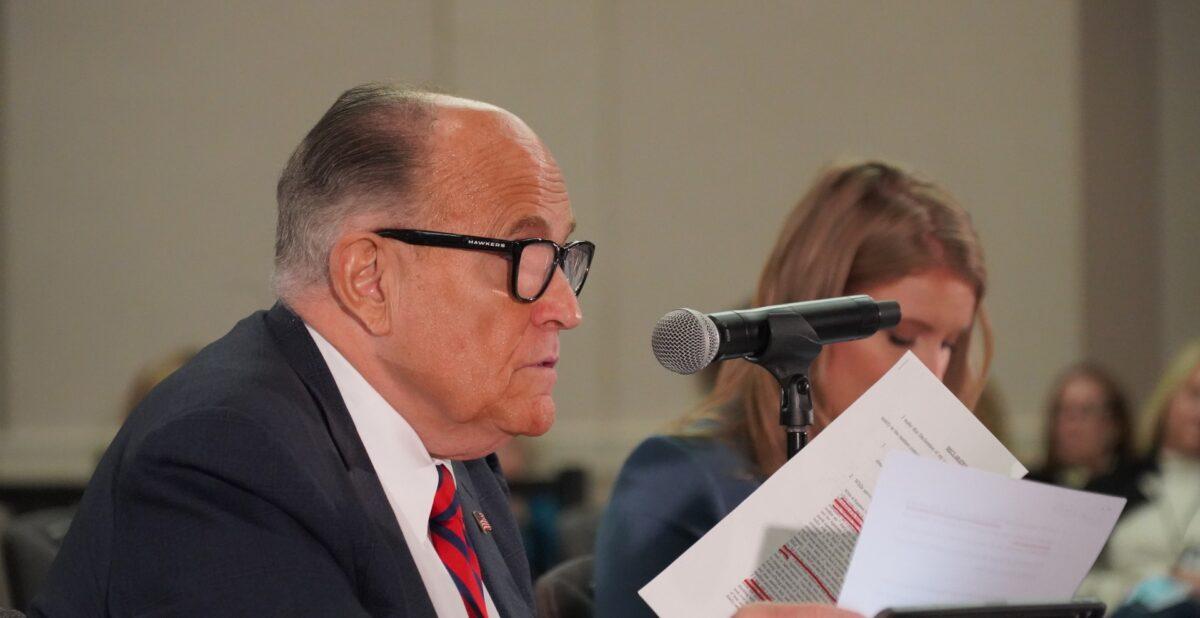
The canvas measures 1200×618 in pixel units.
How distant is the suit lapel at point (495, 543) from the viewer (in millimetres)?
1891

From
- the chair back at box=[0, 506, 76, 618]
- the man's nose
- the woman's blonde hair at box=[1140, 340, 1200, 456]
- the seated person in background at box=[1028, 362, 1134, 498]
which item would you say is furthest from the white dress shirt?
the seated person in background at box=[1028, 362, 1134, 498]

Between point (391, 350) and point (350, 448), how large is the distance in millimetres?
148

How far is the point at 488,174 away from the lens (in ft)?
5.50

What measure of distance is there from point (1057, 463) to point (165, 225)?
4.32m

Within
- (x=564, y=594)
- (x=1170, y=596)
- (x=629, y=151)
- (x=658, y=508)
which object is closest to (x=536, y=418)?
(x=658, y=508)

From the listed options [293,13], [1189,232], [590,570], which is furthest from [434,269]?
[1189,232]

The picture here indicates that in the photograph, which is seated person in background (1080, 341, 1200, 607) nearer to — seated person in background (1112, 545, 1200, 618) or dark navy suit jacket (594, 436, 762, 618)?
seated person in background (1112, 545, 1200, 618)

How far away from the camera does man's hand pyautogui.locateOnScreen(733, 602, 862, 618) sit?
1.37 m

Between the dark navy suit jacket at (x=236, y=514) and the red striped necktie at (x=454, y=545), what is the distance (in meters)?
0.16

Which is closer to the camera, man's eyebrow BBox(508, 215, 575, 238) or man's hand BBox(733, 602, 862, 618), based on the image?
man's hand BBox(733, 602, 862, 618)

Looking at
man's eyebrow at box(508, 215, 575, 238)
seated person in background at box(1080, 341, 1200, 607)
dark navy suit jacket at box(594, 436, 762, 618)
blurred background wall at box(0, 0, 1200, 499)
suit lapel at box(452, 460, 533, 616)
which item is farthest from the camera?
blurred background wall at box(0, 0, 1200, 499)

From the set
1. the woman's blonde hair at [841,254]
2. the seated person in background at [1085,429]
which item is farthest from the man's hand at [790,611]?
the seated person in background at [1085,429]

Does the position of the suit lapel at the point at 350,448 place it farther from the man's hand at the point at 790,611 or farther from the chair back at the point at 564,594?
the chair back at the point at 564,594

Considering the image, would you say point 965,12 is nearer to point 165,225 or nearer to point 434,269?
point 165,225
